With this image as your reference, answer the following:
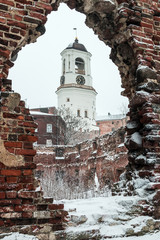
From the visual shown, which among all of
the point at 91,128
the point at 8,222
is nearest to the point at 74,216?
the point at 8,222

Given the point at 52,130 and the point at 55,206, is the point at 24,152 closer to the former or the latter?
the point at 55,206

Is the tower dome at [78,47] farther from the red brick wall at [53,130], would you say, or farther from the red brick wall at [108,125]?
the red brick wall at [108,125]

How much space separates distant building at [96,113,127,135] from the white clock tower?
15340 millimetres

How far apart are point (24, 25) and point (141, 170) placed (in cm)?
239

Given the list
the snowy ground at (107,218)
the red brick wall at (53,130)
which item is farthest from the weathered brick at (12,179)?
the red brick wall at (53,130)

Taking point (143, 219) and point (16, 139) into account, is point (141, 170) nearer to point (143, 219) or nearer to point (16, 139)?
point (143, 219)

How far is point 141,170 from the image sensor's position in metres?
3.23

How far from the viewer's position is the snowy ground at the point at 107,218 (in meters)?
2.52

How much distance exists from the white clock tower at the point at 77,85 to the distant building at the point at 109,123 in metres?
15.3

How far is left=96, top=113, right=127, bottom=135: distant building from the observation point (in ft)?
183

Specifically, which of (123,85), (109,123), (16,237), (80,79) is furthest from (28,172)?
(109,123)

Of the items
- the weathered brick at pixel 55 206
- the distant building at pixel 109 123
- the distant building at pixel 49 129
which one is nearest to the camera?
the weathered brick at pixel 55 206

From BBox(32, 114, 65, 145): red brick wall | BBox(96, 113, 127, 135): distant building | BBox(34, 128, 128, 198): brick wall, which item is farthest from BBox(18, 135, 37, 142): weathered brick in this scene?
BBox(96, 113, 127, 135): distant building

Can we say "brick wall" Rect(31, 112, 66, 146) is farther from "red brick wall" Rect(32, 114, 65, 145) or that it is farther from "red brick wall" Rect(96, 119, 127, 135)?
"red brick wall" Rect(96, 119, 127, 135)
